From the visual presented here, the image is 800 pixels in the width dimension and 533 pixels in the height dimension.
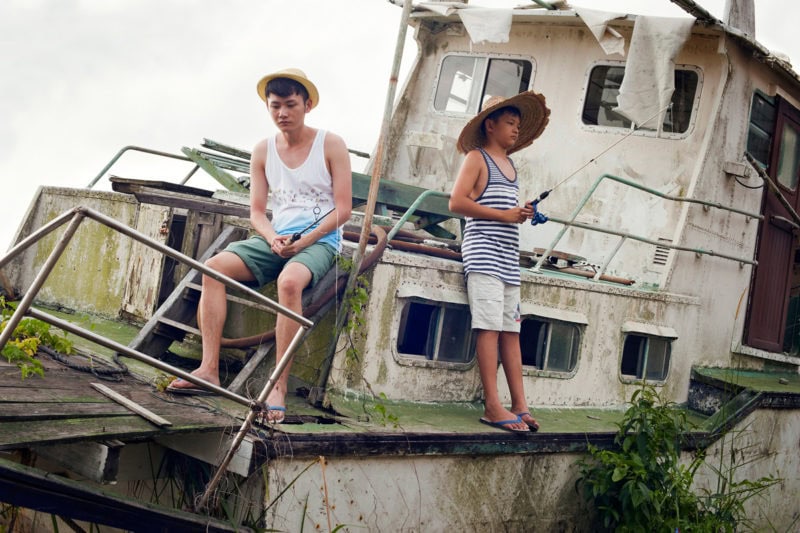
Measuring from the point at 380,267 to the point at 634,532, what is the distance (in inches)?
80.7

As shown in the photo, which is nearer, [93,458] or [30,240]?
[30,240]

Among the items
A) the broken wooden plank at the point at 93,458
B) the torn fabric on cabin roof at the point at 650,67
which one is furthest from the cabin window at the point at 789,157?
the broken wooden plank at the point at 93,458

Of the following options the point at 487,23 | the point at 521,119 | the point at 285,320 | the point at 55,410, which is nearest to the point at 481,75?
the point at 487,23

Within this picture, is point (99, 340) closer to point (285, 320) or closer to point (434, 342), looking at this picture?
point (285, 320)

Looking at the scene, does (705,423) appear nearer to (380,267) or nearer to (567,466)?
(567,466)

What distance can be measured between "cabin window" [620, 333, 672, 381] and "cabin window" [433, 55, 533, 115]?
A: 262 centimetres

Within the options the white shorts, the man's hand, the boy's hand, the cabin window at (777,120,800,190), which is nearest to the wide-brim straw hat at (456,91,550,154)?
the boy's hand

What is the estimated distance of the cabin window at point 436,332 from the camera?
5082 mm

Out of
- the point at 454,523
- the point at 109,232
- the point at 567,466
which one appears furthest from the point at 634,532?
the point at 109,232

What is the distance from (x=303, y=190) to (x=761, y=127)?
503 centimetres

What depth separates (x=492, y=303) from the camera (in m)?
4.89

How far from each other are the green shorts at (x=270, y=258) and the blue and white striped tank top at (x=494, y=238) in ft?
2.90

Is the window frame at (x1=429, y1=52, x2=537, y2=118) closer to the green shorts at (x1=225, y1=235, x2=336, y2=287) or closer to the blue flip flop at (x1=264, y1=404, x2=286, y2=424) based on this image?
the green shorts at (x1=225, y1=235, x2=336, y2=287)

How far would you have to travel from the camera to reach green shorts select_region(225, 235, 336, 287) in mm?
4387
